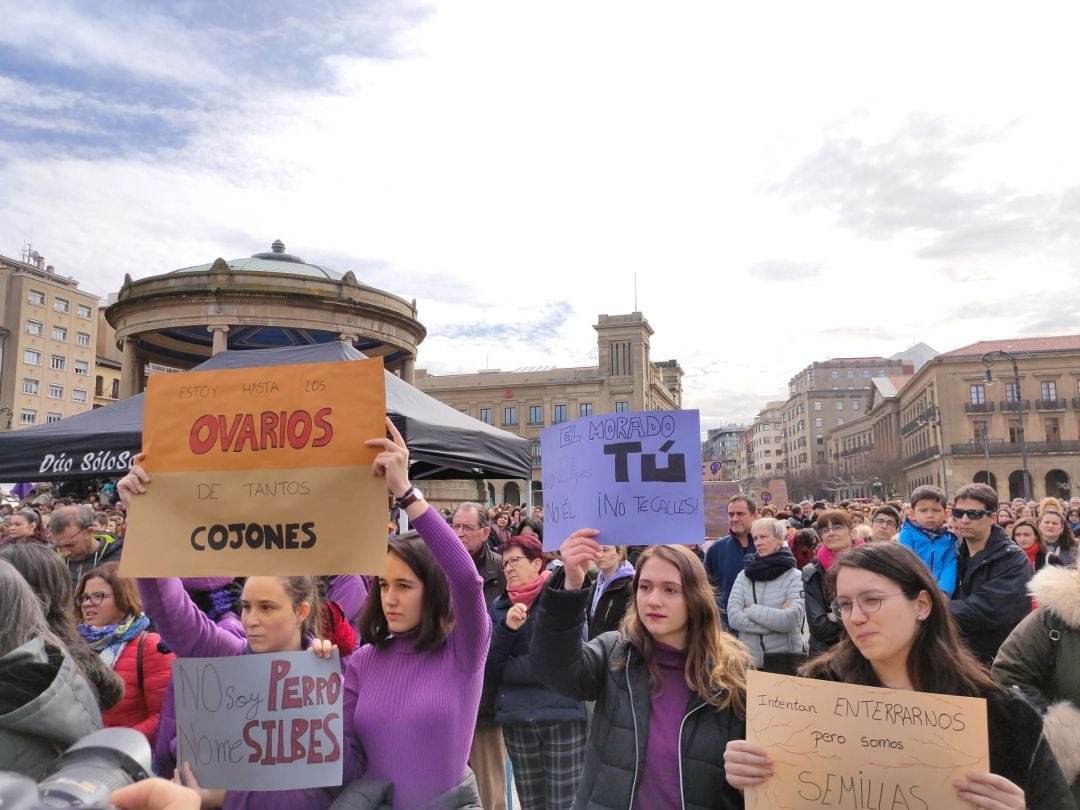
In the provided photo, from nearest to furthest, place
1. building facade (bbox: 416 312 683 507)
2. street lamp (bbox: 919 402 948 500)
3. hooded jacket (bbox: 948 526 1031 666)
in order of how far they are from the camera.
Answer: hooded jacket (bbox: 948 526 1031 666)
street lamp (bbox: 919 402 948 500)
building facade (bbox: 416 312 683 507)

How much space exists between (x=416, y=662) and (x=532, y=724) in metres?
1.80

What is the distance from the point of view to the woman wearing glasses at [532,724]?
4293 millimetres

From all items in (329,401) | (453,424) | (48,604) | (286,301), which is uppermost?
(286,301)

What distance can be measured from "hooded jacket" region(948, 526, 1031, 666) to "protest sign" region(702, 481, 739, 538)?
6555mm

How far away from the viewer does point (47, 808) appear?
0.88m

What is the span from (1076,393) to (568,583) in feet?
252

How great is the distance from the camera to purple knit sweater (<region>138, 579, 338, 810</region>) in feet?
8.52

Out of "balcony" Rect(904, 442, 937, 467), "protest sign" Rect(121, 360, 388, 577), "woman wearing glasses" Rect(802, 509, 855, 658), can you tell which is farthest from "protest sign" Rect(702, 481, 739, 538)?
"balcony" Rect(904, 442, 937, 467)

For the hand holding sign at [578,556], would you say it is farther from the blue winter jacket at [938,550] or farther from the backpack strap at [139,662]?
the blue winter jacket at [938,550]

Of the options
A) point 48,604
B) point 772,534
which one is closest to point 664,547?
point 48,604

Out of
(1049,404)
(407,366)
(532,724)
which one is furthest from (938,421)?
(532,724)

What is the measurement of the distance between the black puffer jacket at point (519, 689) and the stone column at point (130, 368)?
2450 cm

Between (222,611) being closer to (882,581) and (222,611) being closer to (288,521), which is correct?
(288,521)

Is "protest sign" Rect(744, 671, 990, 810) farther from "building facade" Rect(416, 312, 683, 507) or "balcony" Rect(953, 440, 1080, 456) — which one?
"building facade" Rect(416, 312, 683, 507)
